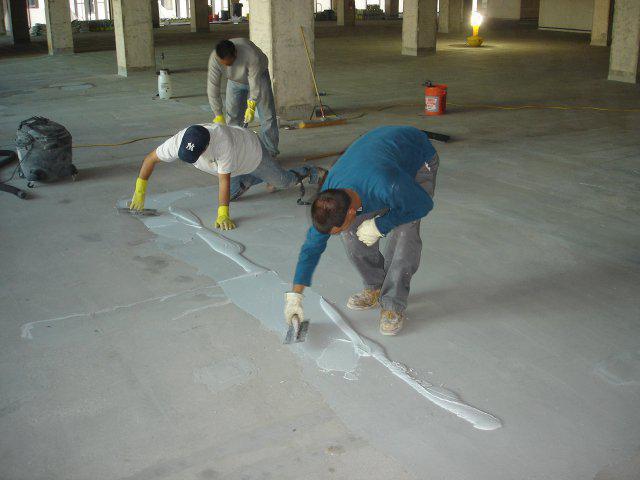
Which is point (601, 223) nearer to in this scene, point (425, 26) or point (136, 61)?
point (136, 61)

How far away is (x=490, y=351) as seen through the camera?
11.3 ft

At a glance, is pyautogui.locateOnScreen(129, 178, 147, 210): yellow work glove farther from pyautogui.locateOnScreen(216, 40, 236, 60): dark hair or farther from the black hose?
pyautogui.locateOnScreen(216, 40, 236, 60): dark hair

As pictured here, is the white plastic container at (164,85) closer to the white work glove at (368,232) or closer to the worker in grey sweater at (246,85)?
the worker in grey sweater at (246,85)

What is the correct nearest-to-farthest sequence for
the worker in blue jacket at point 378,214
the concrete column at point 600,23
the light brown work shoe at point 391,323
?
1. the worker in blue jacket at point 378,214
2. the light brown work shoe at point 391,323
3. the concrete column at point 600,23

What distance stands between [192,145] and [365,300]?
1673 mm

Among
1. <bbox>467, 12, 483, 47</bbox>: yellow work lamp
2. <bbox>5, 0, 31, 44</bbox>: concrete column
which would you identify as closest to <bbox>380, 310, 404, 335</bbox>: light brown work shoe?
<bbox>467, 12, 483, 47</bbox>: yellow work lamp

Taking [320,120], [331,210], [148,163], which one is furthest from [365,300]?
[320,120]

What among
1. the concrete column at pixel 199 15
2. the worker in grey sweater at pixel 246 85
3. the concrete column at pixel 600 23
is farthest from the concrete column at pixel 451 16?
the worker in grey sweater at pixel 246 85

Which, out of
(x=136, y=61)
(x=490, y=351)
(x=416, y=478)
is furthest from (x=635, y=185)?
(x=136, y=61)

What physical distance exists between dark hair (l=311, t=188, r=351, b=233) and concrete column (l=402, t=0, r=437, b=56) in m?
14.0

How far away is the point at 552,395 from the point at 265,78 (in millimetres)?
4986

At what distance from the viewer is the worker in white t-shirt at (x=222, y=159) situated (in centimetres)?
470

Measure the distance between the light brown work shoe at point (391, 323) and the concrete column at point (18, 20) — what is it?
2128cm

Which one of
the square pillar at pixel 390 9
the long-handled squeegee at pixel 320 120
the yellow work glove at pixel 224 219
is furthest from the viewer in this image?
the square pillar at pixel 390 9
